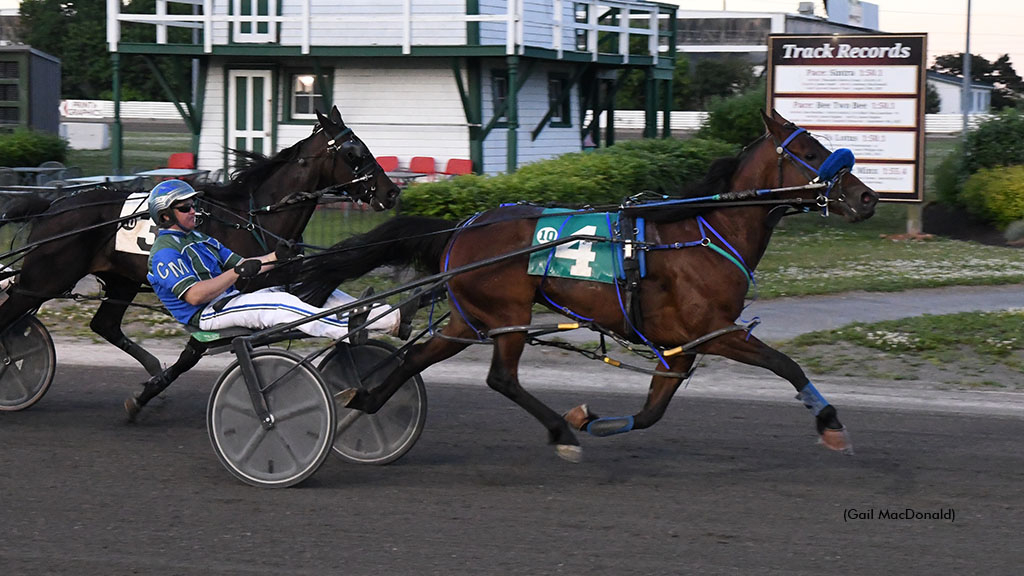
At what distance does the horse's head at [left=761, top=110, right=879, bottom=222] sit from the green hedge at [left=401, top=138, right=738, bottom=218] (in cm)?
414

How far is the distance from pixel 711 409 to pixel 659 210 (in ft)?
6.99

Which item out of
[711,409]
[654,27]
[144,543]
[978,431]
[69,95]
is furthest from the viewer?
[69,95]

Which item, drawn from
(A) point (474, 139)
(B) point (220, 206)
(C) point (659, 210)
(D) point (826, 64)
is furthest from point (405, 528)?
(A) point (474, 139)

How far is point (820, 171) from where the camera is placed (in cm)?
640

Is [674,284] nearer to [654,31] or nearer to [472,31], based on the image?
[472,31]

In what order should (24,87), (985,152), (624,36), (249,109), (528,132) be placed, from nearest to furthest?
(985,152) → (528,132) → (249,109) → (624,36) → (24,87)

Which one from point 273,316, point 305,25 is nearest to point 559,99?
point 305,25

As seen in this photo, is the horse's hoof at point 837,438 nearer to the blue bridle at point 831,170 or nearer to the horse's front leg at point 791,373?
the horse's front leg at point 791,373

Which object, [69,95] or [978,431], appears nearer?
[978,431]

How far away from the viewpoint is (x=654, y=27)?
928 inches

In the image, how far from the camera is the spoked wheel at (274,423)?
618 cm

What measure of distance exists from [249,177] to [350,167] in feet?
2.23

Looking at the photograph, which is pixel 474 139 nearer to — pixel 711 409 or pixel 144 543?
pixel 711 409

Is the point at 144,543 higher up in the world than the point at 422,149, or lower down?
lower down
